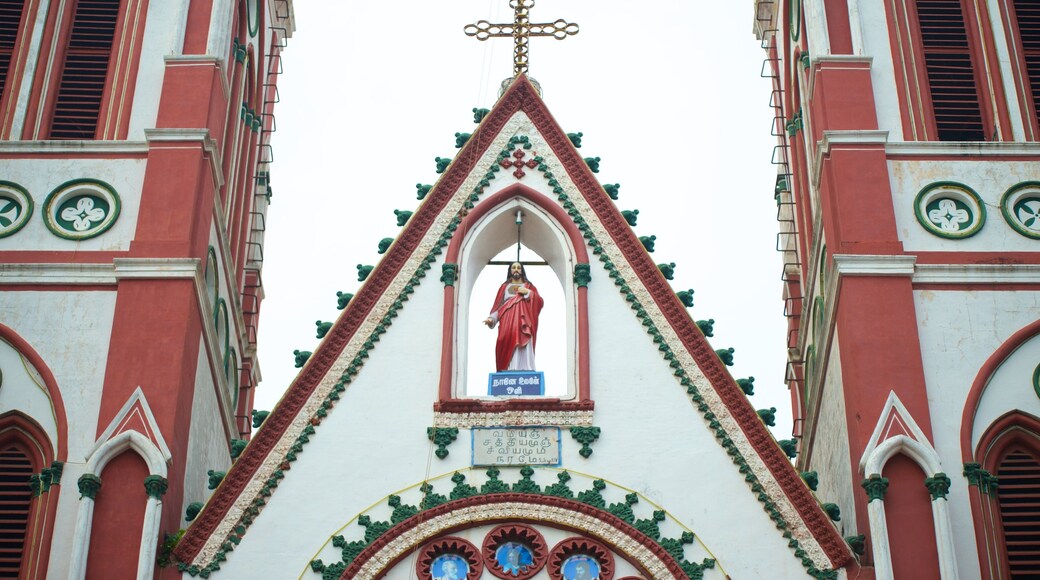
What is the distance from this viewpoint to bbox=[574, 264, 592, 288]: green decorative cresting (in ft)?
87.7

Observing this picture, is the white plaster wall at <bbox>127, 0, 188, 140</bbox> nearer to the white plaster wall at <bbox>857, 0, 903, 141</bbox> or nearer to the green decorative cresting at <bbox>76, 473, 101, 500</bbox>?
the green decorative cresting at <bbox>76, 473, 101, 500</bbox>

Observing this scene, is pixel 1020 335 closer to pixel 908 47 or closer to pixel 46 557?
pixel 908 47

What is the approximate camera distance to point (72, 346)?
2598 centimetres

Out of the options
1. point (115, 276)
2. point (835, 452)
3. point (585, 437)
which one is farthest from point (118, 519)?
point (835, 452)

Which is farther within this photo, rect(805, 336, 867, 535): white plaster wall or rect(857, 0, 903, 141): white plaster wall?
rect(857, 0, 903, 141): white plaster wall

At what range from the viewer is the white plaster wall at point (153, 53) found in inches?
1104

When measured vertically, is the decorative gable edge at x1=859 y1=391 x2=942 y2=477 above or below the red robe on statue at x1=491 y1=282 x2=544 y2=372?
below

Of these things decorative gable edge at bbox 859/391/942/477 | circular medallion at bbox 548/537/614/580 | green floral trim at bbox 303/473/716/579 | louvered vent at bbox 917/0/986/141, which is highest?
louvered vent at bbox 917/0/986/141

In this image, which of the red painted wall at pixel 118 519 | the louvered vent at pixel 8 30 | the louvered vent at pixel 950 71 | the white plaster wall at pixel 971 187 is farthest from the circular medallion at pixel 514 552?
the louvered vent at pixel 8 30

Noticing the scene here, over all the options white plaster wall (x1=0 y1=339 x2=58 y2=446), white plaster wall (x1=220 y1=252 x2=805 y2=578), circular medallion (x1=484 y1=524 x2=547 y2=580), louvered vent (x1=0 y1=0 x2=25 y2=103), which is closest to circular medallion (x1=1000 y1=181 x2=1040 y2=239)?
white plaster wall (x1=220 y1=252 x2=805 y2=578)

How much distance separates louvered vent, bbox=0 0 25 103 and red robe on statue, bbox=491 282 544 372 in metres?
7.16

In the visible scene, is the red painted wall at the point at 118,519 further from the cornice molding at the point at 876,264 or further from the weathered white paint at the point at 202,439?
the cornice molding at the point at 876,264

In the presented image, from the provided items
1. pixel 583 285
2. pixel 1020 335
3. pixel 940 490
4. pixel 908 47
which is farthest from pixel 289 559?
pixel 908 47

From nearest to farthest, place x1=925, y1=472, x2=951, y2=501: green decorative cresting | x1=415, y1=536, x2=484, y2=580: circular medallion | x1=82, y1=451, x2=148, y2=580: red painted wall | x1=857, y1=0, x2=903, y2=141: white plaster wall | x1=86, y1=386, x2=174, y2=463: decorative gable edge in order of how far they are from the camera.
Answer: x1=82, y1=451, x2=148, y2=580: red painted wall → x1=925, y1=472, x2=951, y2=501: green decorative cresting → x1=415, y1=536, x2=484, y2=580: circular medallion → x1=86, y1=386, x2=174, y2=463: decorative gable edge → x1=857, y1=0, x2=903, y2=141: white plaster wall
